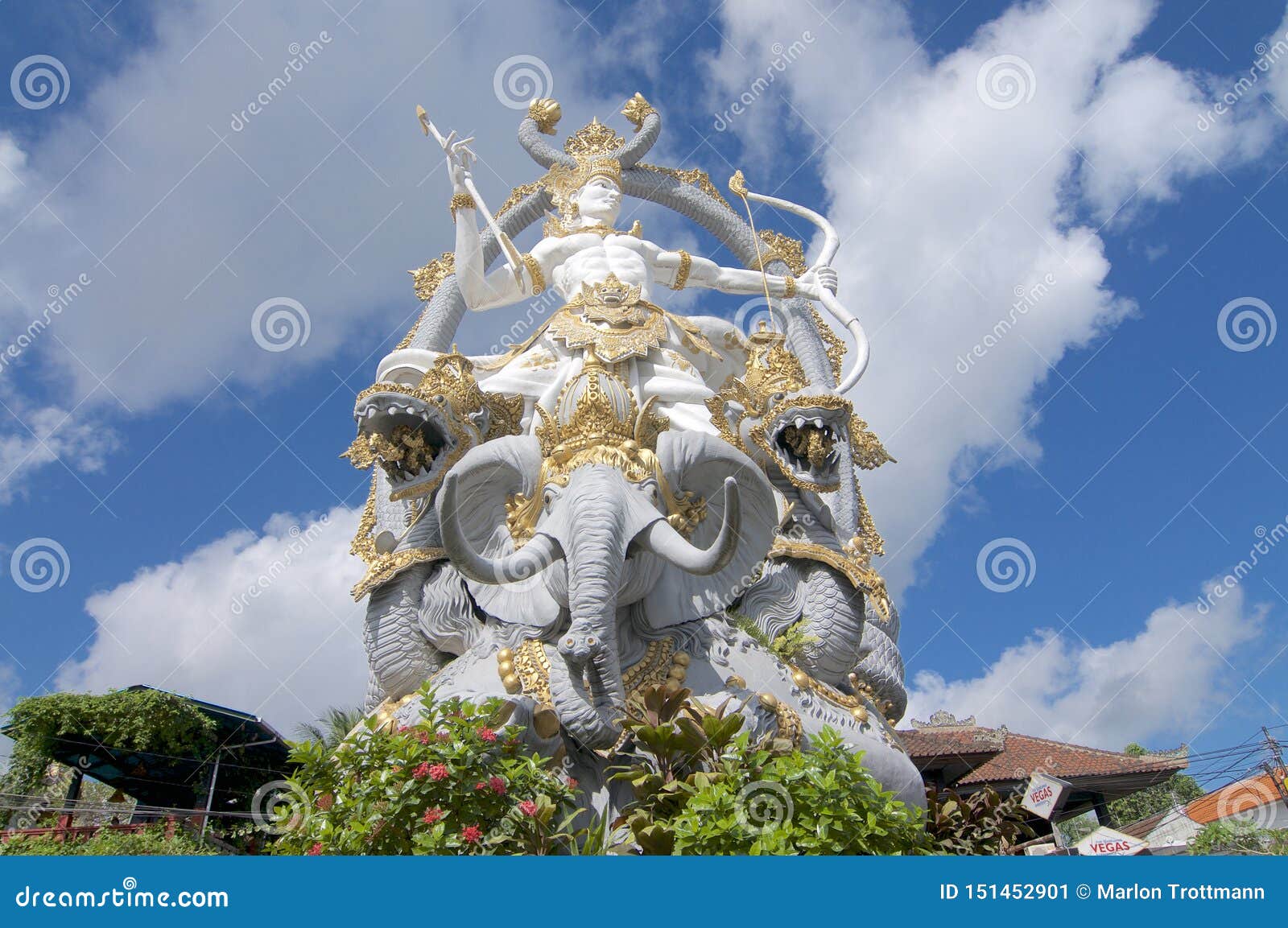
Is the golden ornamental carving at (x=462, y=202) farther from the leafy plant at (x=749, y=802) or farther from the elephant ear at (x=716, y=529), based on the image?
the leafy plant at (x=749, y=802)

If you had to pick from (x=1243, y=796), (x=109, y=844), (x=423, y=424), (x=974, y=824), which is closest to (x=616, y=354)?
(x=423, y=424)

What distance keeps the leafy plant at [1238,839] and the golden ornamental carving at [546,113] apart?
35.4ft

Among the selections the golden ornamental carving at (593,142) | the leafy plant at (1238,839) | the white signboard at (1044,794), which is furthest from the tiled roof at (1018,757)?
the golden ornamental carving at (593,142)

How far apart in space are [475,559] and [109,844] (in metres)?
7.01

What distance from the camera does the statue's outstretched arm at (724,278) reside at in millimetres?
8930

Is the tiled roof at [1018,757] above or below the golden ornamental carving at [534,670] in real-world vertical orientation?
above

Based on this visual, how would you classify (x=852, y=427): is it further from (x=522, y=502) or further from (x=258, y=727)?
(x=258, y=727)

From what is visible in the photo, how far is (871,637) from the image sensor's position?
747 centimetres

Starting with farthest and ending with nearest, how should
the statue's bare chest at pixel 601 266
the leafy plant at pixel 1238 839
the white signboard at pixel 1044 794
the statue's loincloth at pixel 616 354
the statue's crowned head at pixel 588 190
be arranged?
the white signboard at pixel 1044 794, the leafy plant at pixel 1238 839, the statue's crowned head at pixel 588 190, the statue's bare chest at pixel 601 266, the statue's loincloth at pixel 616 354

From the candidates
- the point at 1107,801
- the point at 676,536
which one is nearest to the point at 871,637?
the point at 676,536

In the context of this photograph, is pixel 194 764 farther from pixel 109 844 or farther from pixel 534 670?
pixel 534 670

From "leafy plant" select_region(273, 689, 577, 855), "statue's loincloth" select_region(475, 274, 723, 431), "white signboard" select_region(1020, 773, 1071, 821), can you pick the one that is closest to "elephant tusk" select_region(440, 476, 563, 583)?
"leafy plant" select_region(273, 689, 577, 855)

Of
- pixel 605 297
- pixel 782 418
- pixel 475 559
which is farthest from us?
pixel 605 297

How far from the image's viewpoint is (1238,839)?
11125 millimetres
